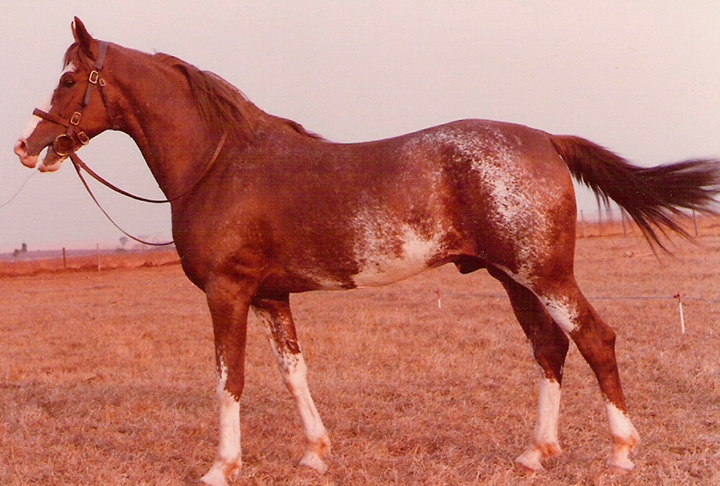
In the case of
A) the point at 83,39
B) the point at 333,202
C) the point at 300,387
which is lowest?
the point at 300,387

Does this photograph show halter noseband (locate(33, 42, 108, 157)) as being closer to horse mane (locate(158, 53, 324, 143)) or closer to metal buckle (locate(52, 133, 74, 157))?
metal buckle (locate(52, 133, 74, 157))

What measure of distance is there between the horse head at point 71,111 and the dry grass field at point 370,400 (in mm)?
2279

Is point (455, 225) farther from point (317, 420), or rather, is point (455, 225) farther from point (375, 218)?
point (317, 420)

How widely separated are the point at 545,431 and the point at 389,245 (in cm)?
183

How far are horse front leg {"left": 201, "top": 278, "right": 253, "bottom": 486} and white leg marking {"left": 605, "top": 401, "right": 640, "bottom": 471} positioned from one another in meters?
2.54

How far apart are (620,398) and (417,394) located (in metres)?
2.63

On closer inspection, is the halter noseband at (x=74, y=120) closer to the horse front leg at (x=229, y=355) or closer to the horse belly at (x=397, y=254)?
the horse front leg at (x=229, y=355)

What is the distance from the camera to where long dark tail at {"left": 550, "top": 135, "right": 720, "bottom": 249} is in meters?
4.57

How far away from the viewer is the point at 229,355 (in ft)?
14.7

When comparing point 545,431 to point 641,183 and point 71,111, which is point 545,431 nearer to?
point 641,183

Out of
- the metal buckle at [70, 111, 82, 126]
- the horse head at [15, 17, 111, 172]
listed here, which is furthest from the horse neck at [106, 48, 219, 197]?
the metal buckle at [70, 111, 82, 126]

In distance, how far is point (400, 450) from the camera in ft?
16.4

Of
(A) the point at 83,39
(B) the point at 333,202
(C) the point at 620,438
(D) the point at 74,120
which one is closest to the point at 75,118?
(D) the point at 74,120

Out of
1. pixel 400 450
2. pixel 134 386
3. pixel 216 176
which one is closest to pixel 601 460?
pixel 400 450
